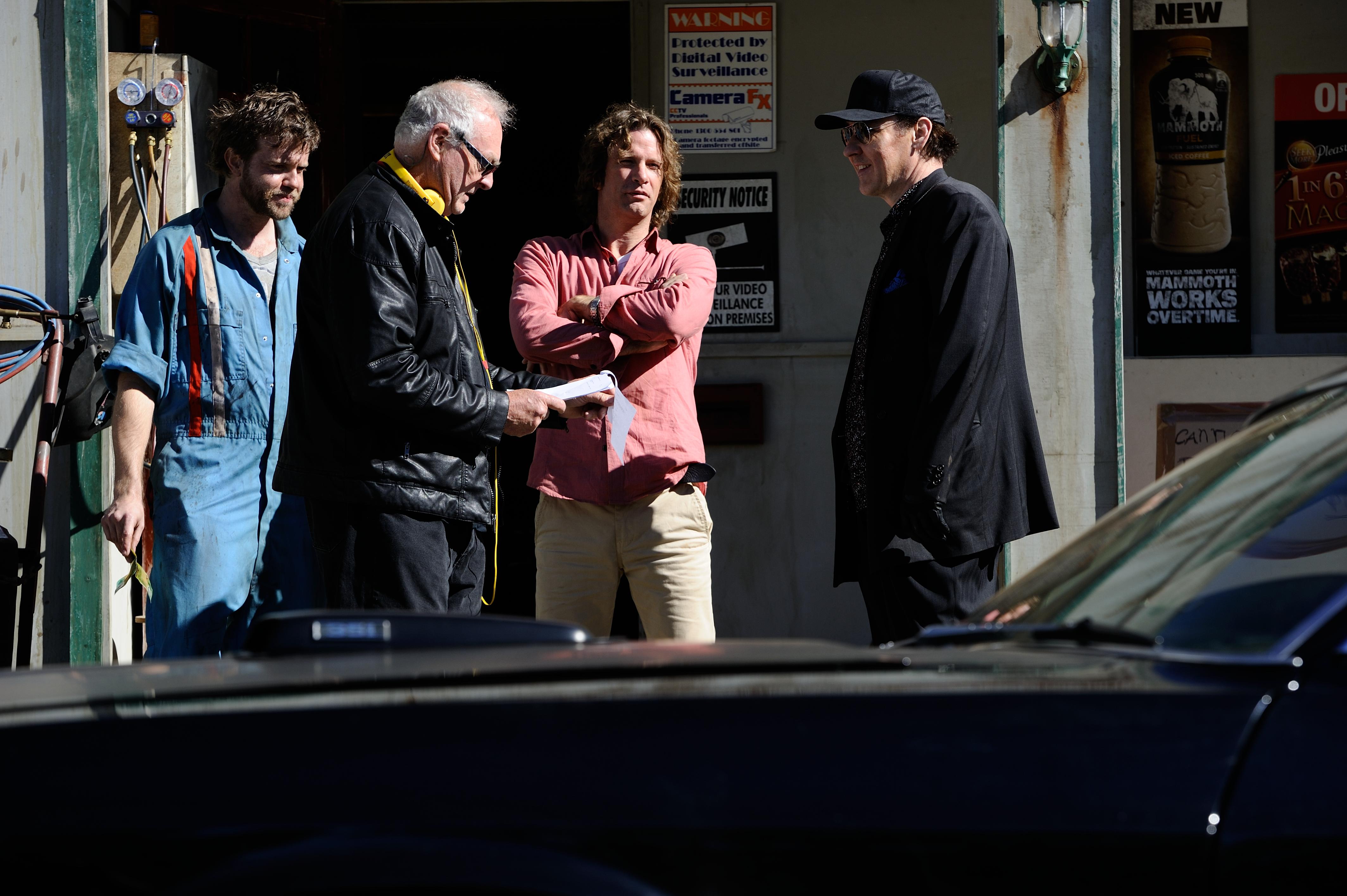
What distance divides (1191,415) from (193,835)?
5216mm

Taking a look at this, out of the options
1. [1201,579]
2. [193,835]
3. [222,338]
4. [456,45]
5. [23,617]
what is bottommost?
[23,617]

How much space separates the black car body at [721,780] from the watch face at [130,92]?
12.5 ft

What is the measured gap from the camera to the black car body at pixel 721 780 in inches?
50.6

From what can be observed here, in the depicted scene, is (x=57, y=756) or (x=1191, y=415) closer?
(x=57, y=756)

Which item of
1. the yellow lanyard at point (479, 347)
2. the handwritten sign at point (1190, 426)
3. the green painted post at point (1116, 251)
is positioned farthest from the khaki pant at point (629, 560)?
the handwritten sign at point (1190, 426)

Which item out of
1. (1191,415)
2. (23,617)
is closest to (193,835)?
(23,617)

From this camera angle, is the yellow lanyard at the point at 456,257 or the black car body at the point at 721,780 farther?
the yellow lanyard at the point at 456,257

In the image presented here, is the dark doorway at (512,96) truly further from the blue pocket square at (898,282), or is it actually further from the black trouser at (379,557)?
the black trouser at (379,557)

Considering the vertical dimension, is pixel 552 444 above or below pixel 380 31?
below

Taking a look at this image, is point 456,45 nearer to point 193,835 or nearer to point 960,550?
point 960,550

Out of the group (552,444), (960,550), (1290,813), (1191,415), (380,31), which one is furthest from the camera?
(380,31)

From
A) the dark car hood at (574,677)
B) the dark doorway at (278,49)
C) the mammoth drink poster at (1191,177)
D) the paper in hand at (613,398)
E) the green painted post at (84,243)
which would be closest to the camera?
the dark car hood at (574,677)

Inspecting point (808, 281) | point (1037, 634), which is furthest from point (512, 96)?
point (1037, 634)

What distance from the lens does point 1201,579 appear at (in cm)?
170
